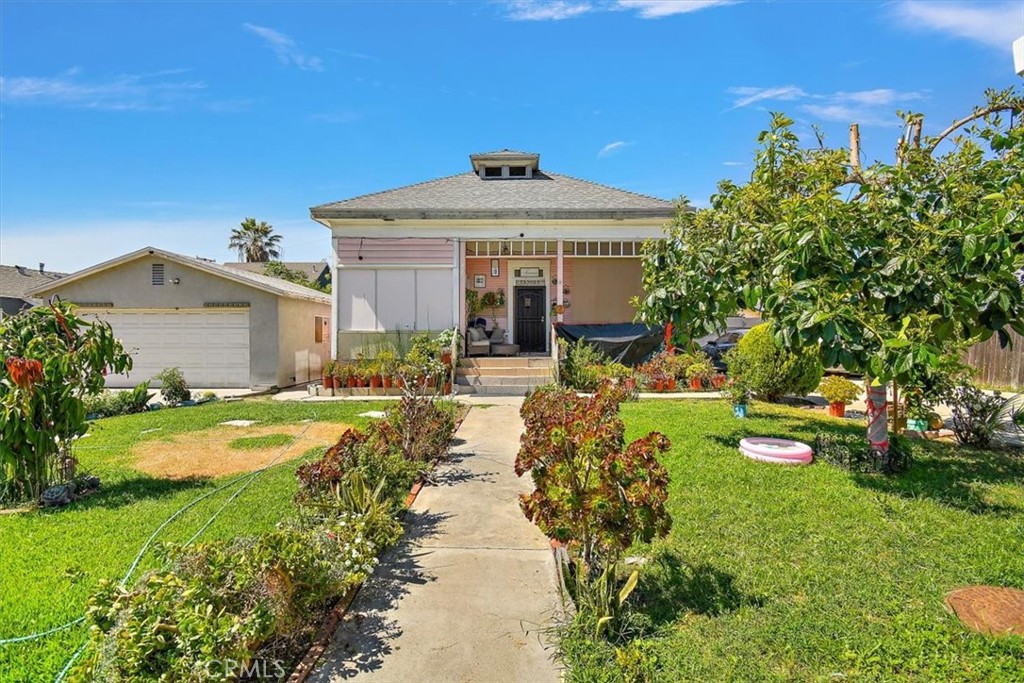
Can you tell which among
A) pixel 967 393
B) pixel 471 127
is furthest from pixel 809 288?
pixel 471 127

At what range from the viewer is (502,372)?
1330 cm

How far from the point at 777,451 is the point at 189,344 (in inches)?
598

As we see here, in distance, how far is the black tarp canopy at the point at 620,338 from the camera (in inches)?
519

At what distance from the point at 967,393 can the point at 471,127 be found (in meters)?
15.4

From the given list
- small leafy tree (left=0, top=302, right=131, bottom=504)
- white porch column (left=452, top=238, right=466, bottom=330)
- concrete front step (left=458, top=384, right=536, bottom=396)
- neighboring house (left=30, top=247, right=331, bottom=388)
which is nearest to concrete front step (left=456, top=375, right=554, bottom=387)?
concrete front step (left=458, top=384, right=536, bottom=396)

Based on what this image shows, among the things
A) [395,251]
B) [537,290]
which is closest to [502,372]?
[537,290]

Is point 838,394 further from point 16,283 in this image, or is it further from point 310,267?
point 310,267

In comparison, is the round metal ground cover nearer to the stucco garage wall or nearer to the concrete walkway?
the concrete walkway

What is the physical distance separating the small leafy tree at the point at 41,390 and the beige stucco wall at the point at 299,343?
28.7 feet

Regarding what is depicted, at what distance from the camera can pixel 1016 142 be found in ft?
15.7

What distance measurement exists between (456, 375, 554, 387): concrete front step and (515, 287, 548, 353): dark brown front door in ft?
10.0

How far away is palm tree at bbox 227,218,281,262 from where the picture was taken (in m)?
44.2

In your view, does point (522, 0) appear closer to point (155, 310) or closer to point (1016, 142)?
point (1016, 142)

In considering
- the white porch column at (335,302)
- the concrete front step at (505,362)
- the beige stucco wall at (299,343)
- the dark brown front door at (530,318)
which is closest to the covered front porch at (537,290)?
the dark brown front door at (530,318)
